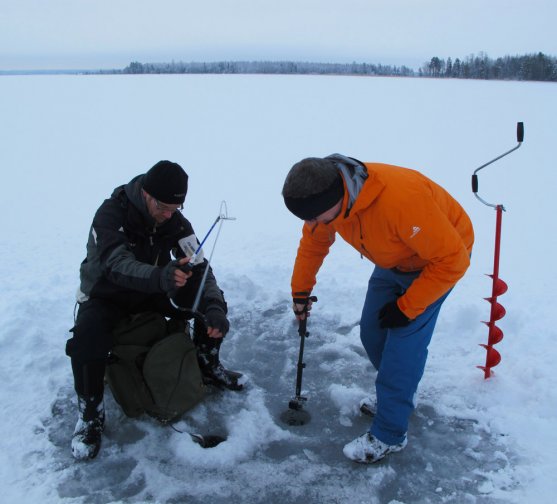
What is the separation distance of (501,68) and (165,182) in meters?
82.2

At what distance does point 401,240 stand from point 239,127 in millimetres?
14880

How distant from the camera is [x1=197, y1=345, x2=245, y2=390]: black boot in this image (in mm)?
3521

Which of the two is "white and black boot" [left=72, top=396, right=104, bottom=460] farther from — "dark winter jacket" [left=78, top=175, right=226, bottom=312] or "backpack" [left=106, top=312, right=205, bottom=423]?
"dark winter jacket" [left=78, top=175, right=226, bottom=312]

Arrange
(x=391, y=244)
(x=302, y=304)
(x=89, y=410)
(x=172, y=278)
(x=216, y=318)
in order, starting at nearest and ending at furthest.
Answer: (x=391, y=244), (x=172, y=278), (x=89, y=410), (x=216, y=318), (x=302, y=304)

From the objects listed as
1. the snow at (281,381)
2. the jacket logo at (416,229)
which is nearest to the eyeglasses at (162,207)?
the snow at (281,381)

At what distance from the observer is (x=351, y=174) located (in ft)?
7.88

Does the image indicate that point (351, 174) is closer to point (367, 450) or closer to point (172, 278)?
point (172, 278)

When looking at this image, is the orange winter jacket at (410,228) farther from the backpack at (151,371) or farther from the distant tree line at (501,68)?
the distant tree line at (501,68)

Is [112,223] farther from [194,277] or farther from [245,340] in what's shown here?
[245,340]

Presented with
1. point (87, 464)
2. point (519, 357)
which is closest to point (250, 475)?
point (87, 464)

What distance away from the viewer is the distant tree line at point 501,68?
207ft

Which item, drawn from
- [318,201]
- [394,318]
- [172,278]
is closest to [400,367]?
[394,318]

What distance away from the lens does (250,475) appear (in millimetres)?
2828

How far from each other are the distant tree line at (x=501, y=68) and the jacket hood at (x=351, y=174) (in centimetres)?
6807
